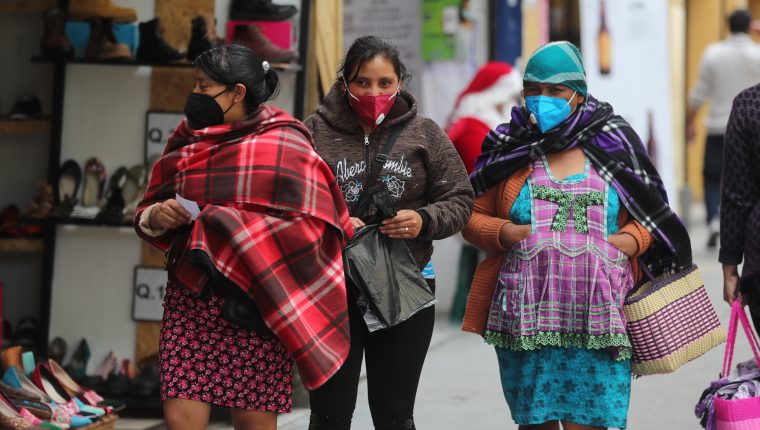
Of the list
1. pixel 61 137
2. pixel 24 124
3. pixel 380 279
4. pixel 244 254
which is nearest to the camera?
pixel 244 254

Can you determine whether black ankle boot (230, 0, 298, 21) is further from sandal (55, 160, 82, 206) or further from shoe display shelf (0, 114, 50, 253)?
shoe display shelf (0, 114, 50, 253)

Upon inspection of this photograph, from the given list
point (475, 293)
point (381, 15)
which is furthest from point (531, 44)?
point (475, 293)

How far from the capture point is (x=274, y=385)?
4500 millimetres

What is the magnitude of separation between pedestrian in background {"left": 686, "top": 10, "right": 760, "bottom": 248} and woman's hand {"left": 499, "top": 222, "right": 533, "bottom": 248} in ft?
27.6

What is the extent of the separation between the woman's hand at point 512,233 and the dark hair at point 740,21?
8.86m

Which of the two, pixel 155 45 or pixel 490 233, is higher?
pixel 155 45

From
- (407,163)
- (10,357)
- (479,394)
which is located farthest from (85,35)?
(479,394)

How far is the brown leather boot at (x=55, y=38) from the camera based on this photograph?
264 inches

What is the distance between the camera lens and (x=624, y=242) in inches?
192

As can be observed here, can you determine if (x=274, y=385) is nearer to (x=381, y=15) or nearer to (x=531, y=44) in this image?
(x=381, y=15)

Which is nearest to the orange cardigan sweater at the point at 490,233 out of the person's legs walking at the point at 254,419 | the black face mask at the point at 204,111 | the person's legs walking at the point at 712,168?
the person's legs walking at the point at 254,419

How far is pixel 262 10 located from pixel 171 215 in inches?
96.8

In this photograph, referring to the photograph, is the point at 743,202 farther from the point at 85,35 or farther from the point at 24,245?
the point at 24,245

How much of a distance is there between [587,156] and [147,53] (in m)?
2.57
